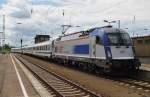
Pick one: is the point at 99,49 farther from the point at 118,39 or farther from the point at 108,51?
the point at 118,39

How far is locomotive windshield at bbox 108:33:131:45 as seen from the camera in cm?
2410

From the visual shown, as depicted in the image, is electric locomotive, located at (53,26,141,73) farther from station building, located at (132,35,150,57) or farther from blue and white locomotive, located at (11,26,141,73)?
station building, located at (132,35,150,57)

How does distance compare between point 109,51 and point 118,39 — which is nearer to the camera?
point 109,51

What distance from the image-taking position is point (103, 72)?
81.6 feet

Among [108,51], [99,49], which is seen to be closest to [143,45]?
[99,49]

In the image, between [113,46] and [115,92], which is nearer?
[115,92]

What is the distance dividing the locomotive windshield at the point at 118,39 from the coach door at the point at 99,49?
2.49 feet

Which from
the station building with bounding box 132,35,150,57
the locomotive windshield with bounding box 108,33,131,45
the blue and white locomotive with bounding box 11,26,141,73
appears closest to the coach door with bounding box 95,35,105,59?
the blue and white locomotive with bounding box 11,26,141,73

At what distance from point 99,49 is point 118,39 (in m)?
1.49

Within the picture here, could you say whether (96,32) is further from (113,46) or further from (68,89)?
(68,89)

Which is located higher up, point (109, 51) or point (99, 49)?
point (99, 49)

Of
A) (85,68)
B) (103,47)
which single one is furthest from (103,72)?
(85,68)

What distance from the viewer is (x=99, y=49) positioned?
24.7m

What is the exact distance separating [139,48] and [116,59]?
79.5 feet
